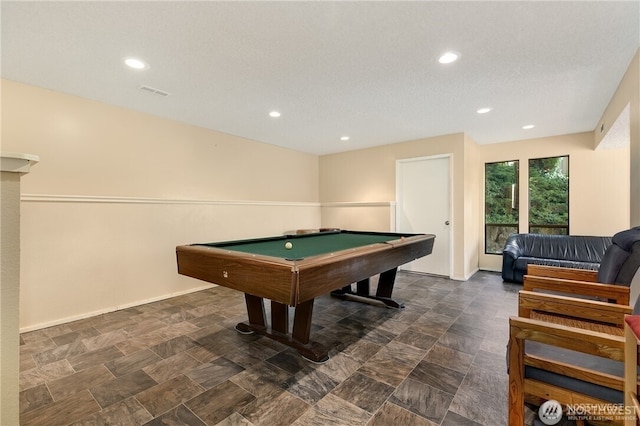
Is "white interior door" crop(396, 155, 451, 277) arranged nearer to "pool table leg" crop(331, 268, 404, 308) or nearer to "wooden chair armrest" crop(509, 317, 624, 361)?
"pool table leg" crop(331, 268, 404, 308)

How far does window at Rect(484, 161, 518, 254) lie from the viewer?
203 inches

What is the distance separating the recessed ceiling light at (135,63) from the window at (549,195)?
5800mm

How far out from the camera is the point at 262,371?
78.9 inches

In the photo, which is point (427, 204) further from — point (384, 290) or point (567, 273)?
point (567, 273)

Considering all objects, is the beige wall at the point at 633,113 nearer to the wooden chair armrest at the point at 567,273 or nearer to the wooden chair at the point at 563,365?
the wooden chair armrest at the point at 567,273

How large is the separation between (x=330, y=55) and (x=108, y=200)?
2.89 meters

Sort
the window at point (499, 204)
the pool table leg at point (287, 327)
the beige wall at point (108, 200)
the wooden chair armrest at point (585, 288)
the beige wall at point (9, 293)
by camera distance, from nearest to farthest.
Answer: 1. the beige wall at point (9, 293)
2. the wooden chair armrest at point (585, 288)
3. the pool table leg at point (287, 327)
4. the beige wall at point (108, 200)
5. the window at point (499, 204)

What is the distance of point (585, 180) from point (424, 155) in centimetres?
249

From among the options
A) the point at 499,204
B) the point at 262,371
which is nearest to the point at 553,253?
the point at 499,204

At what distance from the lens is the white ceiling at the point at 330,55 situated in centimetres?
178

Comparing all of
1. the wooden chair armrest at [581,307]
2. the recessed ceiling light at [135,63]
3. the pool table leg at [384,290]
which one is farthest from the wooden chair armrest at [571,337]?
the recessed ceiling light at [135,63]

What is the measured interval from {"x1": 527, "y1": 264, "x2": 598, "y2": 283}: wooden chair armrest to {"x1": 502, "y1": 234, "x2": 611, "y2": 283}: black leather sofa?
2.22 metres

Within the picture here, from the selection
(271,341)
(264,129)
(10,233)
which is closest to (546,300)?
(271,341)

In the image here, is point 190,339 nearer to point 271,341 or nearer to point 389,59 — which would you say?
point 271,341
